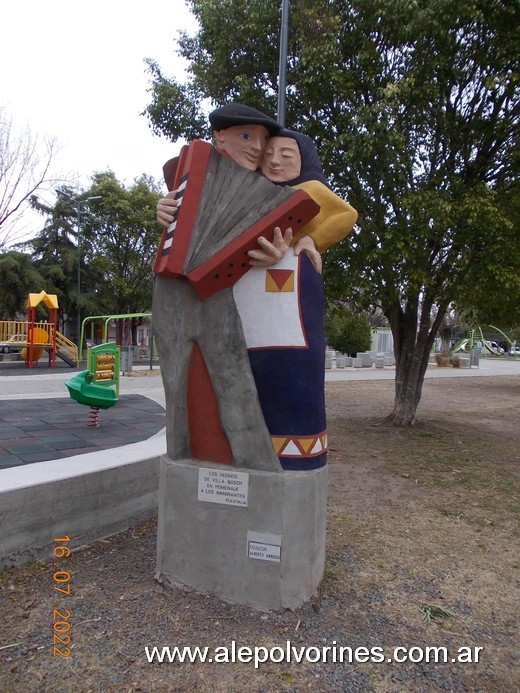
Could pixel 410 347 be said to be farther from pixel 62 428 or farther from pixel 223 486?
pixel 223 486

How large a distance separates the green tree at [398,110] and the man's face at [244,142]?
331 centimetres

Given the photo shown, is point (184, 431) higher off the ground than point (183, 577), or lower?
higher

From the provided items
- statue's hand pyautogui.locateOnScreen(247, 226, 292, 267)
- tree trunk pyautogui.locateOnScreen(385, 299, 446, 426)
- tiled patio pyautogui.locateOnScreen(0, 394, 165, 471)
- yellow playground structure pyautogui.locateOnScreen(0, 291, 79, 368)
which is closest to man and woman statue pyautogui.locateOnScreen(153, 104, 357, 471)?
statue's hand pyautogui.locateOnScreen(247, 226, 292, 267)

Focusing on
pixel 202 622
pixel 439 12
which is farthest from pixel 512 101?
pixel 202 622

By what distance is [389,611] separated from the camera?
2.89 meters

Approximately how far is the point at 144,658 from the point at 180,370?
1417mm

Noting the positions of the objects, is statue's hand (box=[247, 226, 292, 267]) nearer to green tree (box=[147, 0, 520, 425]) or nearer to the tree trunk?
green tree (box=[147, 0, 520, 425])

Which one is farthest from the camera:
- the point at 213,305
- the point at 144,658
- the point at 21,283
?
the point at 21,283

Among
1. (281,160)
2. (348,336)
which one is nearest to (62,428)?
(281,160)

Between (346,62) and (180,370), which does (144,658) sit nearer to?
(180,370)

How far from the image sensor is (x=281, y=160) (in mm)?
3016
